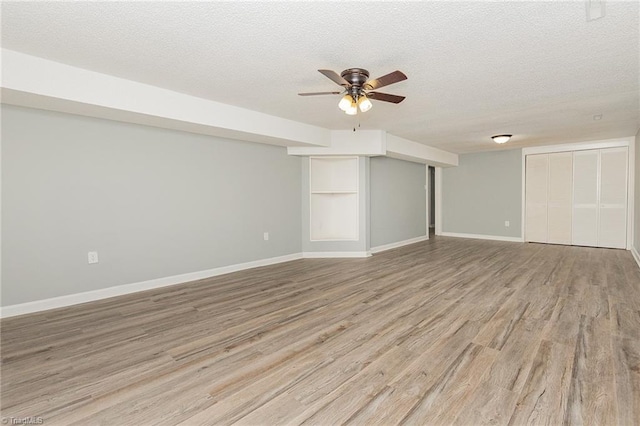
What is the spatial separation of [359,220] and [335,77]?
3.59 m

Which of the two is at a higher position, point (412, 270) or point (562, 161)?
point (562, 161)

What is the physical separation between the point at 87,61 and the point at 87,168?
1.22 meters

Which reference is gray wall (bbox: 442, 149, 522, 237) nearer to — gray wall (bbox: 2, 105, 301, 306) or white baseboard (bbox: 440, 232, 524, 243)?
white baseboard (bbox: 440, 232, 524, 243)

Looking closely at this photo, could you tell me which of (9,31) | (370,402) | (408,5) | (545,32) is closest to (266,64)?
(408,5)

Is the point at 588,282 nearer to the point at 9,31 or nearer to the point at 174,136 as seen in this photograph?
the point at 174,136

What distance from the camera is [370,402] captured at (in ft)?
5.59

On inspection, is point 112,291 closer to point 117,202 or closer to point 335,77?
point 117,202

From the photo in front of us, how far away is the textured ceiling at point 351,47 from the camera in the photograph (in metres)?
1.96

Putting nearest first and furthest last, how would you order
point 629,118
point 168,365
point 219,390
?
point 219,390, point 168,365, point 629,118

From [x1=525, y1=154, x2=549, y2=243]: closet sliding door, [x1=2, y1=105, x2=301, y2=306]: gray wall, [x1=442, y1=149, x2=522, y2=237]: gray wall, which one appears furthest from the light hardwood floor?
[x1=442, y1=149, x2=522, y2=237]: gray wall

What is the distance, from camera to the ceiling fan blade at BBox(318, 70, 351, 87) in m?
2.44

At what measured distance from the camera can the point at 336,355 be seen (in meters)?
2.21

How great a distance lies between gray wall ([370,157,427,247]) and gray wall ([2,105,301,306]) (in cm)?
241

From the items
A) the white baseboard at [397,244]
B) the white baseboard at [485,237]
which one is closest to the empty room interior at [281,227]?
the white baseboard at [397,244]
